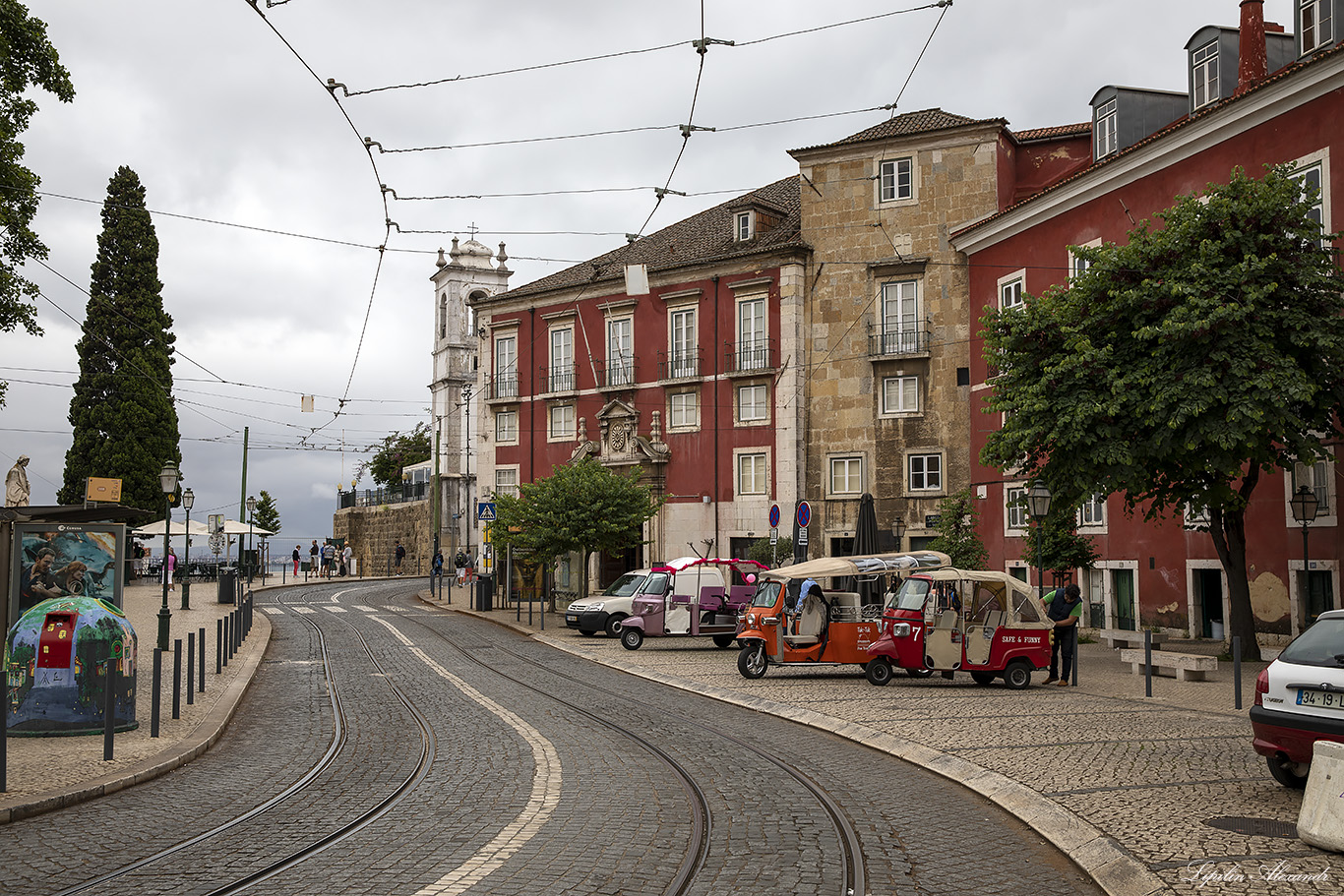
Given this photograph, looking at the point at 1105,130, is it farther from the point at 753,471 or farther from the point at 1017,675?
the point at 1017,675

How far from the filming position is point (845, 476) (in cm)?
3600

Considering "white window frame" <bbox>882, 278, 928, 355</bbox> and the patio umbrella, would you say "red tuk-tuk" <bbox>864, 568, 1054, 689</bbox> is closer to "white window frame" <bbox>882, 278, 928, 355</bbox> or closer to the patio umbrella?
the patio umbrella

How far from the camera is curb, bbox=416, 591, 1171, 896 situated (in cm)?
684

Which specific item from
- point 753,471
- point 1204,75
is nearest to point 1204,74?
point 1204,75

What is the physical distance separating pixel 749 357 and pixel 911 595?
66.8ft

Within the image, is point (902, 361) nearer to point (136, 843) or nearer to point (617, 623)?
point (617, 623)

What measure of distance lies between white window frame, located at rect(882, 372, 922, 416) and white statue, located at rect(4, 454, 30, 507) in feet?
77.7

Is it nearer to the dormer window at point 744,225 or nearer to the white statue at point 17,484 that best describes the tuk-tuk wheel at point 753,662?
the white statue at point 17,484

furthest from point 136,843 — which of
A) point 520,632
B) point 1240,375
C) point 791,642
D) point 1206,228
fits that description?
point 520,632

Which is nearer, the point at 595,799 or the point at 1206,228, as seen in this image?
the point at 595,799

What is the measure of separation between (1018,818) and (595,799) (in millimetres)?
3337

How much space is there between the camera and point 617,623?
27.8 m

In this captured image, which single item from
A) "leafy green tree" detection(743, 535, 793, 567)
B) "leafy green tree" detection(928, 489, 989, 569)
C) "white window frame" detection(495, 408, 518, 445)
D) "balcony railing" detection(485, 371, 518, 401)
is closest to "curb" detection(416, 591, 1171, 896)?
"leafy green tree" detection(928, 489, 989, 569)

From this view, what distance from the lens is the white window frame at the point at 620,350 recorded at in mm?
40750
